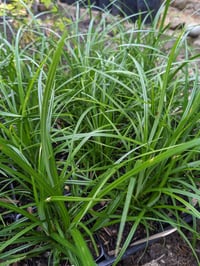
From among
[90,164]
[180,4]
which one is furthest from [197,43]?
[90,164]

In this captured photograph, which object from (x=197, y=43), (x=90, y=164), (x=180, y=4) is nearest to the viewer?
(x=90, y=164)

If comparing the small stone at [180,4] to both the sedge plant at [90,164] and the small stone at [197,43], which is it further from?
the sedge plant at [90,164]

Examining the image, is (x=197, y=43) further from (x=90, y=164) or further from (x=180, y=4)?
(x=90, y=164)

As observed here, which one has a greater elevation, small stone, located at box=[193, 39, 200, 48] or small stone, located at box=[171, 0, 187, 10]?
small stone, located at box=[171, 0, 187, 10]

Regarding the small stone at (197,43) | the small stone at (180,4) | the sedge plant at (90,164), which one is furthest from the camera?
the small stone at (180,4)

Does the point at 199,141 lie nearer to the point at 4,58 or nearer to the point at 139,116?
the point at 139,116

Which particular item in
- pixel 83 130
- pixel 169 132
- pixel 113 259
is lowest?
pixel 113 259

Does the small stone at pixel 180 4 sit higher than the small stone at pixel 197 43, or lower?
higher

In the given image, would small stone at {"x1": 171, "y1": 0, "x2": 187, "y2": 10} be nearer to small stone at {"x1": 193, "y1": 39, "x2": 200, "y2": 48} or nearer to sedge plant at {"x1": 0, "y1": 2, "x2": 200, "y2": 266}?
small stone at {"x1": 193, "y1": 39, "x2": 200, "y2": 48}

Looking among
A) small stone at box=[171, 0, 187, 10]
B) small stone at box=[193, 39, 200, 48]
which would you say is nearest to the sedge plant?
small stone at box=[193, 39, 200, 48]

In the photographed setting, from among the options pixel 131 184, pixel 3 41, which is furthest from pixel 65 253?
pixel 3 41

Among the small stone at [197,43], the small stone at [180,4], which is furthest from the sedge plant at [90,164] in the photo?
the small stone at [180,4]
